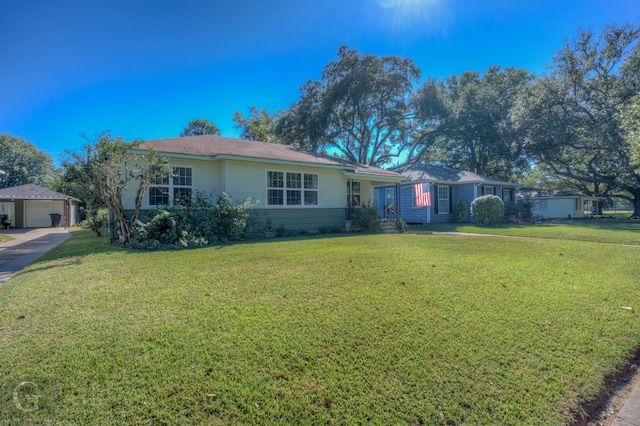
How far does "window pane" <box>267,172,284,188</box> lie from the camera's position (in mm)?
12551

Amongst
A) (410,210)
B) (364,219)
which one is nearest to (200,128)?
(410,210)

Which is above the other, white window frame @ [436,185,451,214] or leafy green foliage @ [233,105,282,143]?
leafy green foliage @ [233,105,282,143]

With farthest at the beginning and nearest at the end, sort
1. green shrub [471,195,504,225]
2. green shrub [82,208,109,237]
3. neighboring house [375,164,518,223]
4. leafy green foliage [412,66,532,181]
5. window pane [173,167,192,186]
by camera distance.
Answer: leafy green foliage [412,66,532,181]
neighboring house [375,164,518,223]
green shrub [471,195,504,225]
green shrub [82,208,109,237]
window pane [173,167,192,186]

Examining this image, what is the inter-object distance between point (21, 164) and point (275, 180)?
4022cm

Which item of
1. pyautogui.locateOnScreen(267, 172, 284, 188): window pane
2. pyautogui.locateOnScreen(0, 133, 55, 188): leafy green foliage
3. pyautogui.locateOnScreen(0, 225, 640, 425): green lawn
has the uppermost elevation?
pyautogui.locateOnScreen(0, 133, 55, 188): leafy green foliage

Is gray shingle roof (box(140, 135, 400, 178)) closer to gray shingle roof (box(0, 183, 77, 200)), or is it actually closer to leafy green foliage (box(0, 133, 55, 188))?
gray shingle roof (box(0, 183, 77, 200))

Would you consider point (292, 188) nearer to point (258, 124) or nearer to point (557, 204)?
point (258, 124)

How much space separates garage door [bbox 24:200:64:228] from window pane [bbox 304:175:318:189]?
23328 millimetres

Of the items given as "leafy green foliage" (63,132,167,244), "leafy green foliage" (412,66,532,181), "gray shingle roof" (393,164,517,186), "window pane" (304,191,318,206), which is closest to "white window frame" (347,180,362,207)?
"window pane" (304,191,318,206)

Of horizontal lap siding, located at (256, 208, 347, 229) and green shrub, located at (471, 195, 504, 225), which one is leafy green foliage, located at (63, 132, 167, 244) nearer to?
horizontal lap siding, located at (256, 208, 347, 229)

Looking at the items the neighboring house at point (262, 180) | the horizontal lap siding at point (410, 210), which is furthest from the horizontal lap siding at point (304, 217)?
the horizontal lap siding at point (410, 210)

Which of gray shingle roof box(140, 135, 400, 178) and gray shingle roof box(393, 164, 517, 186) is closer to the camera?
gray shingle roof box(140, 135, 400, 178)

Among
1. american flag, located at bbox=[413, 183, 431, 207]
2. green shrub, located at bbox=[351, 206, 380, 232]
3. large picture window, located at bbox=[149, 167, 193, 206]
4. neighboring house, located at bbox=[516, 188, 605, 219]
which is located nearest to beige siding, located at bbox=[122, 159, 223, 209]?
large picture window, located at bbox=[149, 167, 193, 206]

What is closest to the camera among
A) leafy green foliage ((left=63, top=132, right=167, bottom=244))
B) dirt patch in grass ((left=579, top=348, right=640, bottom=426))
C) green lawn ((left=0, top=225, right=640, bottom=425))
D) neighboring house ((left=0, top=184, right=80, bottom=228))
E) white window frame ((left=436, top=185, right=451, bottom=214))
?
green lawn ((left=0, top=225, right=640, bottom=425))
